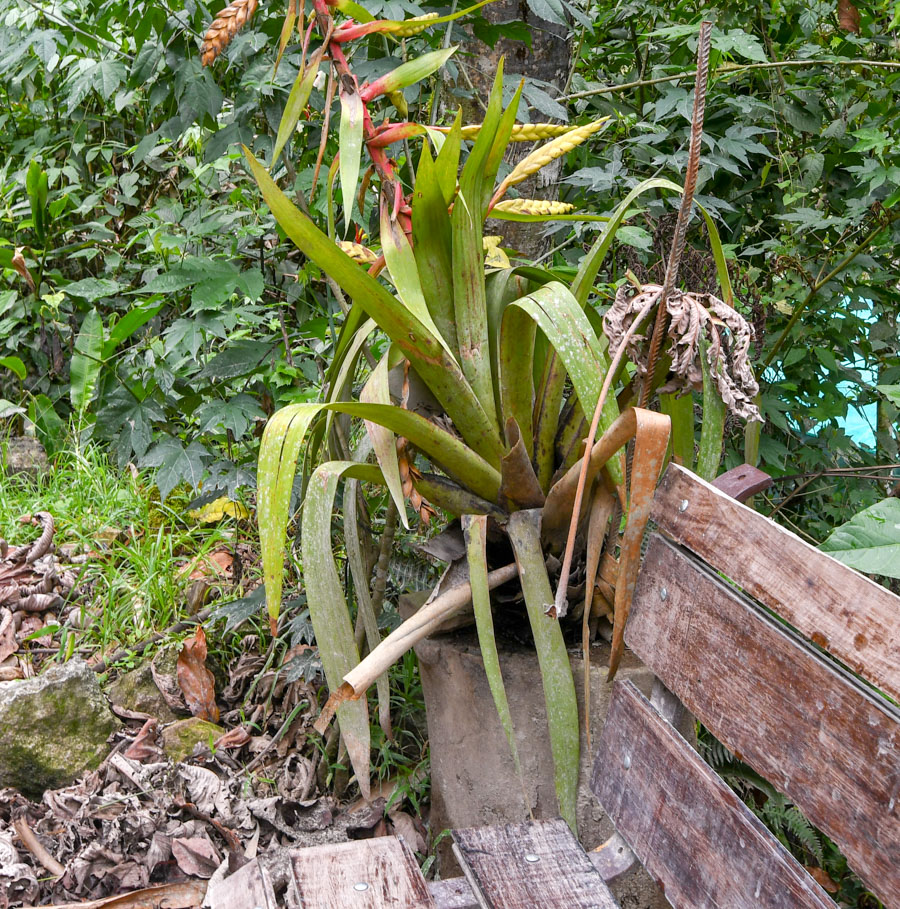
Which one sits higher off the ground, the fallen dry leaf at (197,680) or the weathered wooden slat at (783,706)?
the weathered wooden slat at (783,706)

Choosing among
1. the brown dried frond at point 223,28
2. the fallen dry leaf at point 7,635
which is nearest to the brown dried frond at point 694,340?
the brown dried frond at point 223,28

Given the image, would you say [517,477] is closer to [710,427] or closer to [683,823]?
[710,427]

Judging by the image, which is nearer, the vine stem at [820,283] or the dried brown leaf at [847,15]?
the vine stem at [820,283]

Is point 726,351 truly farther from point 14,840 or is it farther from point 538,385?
point 14,840

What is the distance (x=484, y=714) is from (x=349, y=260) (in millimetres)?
755

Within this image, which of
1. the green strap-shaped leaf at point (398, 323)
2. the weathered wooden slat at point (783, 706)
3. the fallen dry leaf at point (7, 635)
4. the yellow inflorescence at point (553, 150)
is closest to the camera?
the weathered wooden slat at point (783, 706)

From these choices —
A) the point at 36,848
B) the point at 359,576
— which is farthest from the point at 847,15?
the point at 36,848

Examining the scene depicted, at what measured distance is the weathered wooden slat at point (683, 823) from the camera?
940 millimetres

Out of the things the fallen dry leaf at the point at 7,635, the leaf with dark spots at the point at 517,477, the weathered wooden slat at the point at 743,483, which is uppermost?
the weathered wooden slat at the point at 743,483

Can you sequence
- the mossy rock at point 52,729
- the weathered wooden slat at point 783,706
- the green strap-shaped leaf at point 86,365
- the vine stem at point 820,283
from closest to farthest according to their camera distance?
the weathered wooden slat at point 783,706
the mossy rock at point 52,729
the vine stem at point 820,283
the green strap-shaped leaf at point 86,365

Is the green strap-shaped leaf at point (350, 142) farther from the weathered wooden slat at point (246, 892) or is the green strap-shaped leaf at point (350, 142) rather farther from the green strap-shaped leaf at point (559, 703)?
the weathered wooden slat at point (246, 892)

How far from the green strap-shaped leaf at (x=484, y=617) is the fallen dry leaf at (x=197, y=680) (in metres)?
1.00

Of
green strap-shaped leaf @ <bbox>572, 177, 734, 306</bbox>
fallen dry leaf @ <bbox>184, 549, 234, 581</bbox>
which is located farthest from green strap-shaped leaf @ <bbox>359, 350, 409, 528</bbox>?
fallen dry leaf @ <bbox>184, 549, 234, 581</bbox>

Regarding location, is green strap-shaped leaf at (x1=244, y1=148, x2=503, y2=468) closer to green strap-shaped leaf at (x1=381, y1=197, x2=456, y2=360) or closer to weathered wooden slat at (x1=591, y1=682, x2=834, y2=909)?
green strap-shaped leaf at (x1=381, y1=197, x2=456, y2=360)
